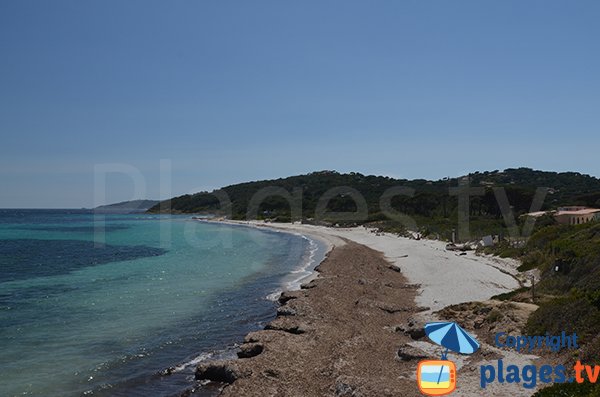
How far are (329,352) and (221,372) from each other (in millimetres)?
3282

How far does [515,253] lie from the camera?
3278cm

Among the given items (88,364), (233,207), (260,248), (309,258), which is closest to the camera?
(88,364)

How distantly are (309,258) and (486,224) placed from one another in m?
23.7

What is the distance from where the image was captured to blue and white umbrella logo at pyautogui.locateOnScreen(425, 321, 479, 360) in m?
10.2

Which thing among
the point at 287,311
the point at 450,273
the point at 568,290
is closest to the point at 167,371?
the point at 287,311

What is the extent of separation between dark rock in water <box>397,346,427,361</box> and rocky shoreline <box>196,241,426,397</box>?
27 millimetres

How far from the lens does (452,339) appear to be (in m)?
10.4

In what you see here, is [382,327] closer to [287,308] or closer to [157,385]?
[287,308]

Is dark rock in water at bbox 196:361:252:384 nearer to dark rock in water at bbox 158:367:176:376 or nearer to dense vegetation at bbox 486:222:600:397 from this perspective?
dark rock in water at bbox 158:367:176:376

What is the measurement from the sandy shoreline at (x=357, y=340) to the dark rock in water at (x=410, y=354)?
0.09ft

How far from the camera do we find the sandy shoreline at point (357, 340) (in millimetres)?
11398

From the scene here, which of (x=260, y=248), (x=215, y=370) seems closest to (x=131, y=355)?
(x=215, y=370)

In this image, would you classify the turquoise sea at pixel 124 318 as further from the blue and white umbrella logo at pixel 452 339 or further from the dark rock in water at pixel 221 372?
the blue and white umbrella logo at pixel 452 339

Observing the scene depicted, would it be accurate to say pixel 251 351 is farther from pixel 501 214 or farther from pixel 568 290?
pixel 501 214
